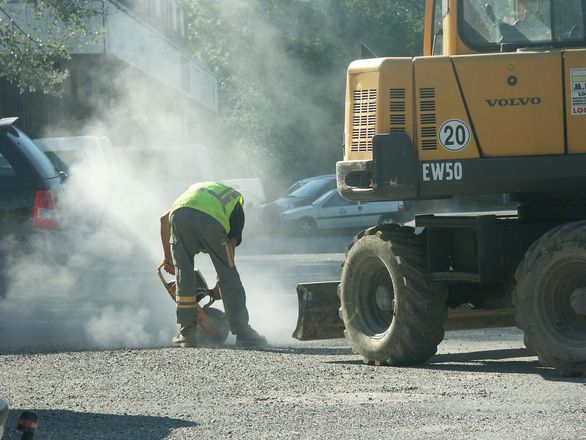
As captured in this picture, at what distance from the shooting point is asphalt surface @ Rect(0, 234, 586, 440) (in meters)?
7.12

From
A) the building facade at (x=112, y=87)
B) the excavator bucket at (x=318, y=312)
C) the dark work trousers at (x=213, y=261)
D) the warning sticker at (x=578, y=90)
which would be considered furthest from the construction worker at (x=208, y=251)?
the building facade at (x=112, y=87)

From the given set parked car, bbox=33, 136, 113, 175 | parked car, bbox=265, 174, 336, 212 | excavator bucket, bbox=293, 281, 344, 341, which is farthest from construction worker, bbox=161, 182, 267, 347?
parked car, bbox=265, 174, 336, 212

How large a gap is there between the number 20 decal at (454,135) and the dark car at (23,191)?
16.1 ft

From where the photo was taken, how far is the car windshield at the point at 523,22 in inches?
377

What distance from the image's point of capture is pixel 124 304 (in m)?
14.7

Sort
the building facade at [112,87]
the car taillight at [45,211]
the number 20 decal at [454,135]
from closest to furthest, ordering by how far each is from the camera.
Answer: the number 20 decal at [454,135]
the car taillight at [45,211]
the building facade at [112,87]

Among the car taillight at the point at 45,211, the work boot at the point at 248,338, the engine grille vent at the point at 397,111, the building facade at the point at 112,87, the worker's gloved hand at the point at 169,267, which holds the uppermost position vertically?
the building facade at the point at 112,87

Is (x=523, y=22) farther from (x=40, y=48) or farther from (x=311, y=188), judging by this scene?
(x=311, y=188)

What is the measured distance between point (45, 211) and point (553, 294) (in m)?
5.67

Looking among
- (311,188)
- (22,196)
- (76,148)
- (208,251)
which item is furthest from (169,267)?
(311,188)

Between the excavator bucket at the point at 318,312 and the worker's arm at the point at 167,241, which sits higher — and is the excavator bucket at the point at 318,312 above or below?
below

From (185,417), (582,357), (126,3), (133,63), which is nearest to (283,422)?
(185,417)

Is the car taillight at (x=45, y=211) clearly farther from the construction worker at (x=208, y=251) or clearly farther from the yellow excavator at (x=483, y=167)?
the yellow excavator at (x=483, y=167)

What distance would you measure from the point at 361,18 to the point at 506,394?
109 feet
